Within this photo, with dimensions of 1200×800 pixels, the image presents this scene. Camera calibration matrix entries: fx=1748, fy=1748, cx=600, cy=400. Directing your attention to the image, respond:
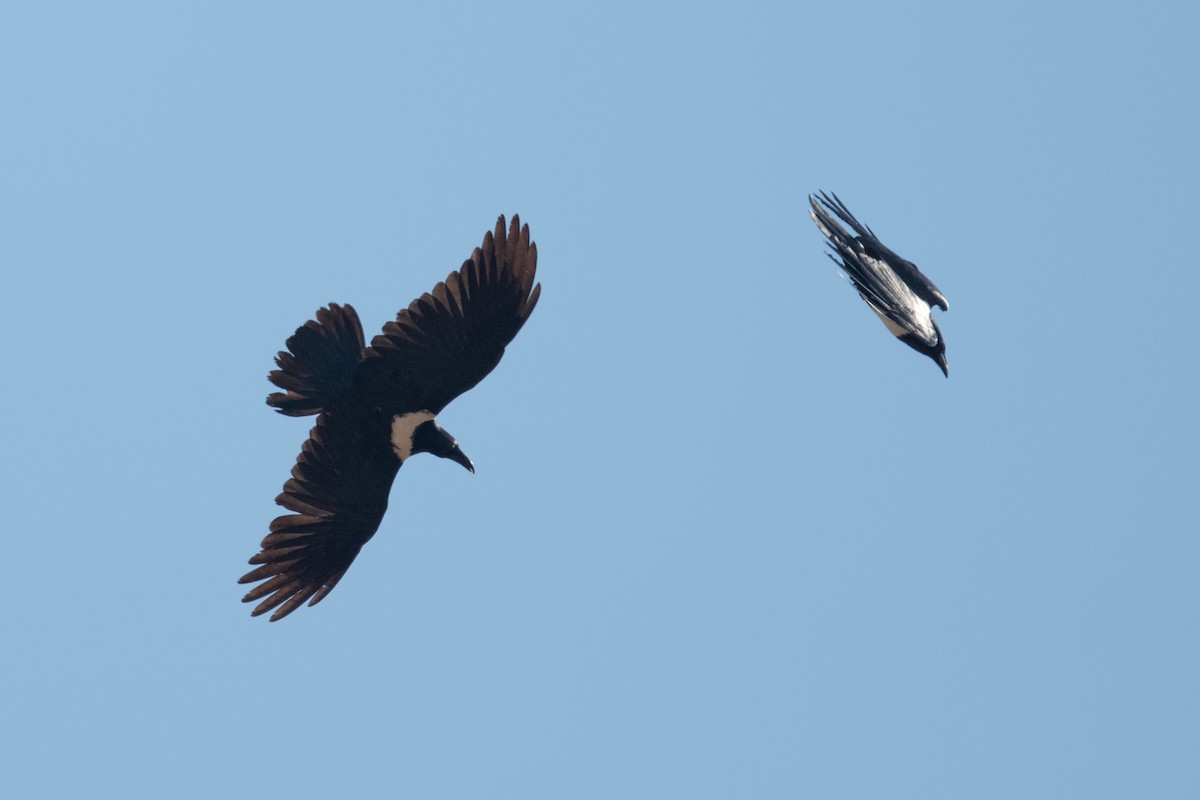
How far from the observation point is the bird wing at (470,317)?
44.3 ft

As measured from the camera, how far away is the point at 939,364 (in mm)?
15805

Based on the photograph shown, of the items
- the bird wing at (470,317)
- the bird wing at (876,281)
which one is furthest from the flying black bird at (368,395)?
the bird wing at (876,281)

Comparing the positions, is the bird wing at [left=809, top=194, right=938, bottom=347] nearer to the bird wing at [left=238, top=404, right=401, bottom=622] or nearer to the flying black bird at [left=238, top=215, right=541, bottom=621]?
the flying black bird at [left=238, top=215, right=541, bottom=621]

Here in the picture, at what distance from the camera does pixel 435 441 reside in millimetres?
14375

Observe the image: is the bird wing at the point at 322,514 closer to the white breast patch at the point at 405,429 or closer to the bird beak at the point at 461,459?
the white breast patch at the point at 405,429

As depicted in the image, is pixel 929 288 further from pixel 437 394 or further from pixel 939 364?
pixel 437 394

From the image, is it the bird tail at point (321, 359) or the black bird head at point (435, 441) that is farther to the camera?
the black bird head at point (435, 441)

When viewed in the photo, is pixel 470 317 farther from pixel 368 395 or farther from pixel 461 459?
pixel 461 459

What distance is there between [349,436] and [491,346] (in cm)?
156

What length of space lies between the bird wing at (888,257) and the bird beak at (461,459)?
12.5ft

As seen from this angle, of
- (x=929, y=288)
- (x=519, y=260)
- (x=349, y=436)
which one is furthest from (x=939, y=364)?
(x=349, y=436)

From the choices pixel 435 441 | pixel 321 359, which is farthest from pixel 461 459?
pixel 321 359

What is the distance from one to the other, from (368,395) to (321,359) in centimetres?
49

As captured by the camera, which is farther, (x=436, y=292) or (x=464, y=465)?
(x=464, y=465)
